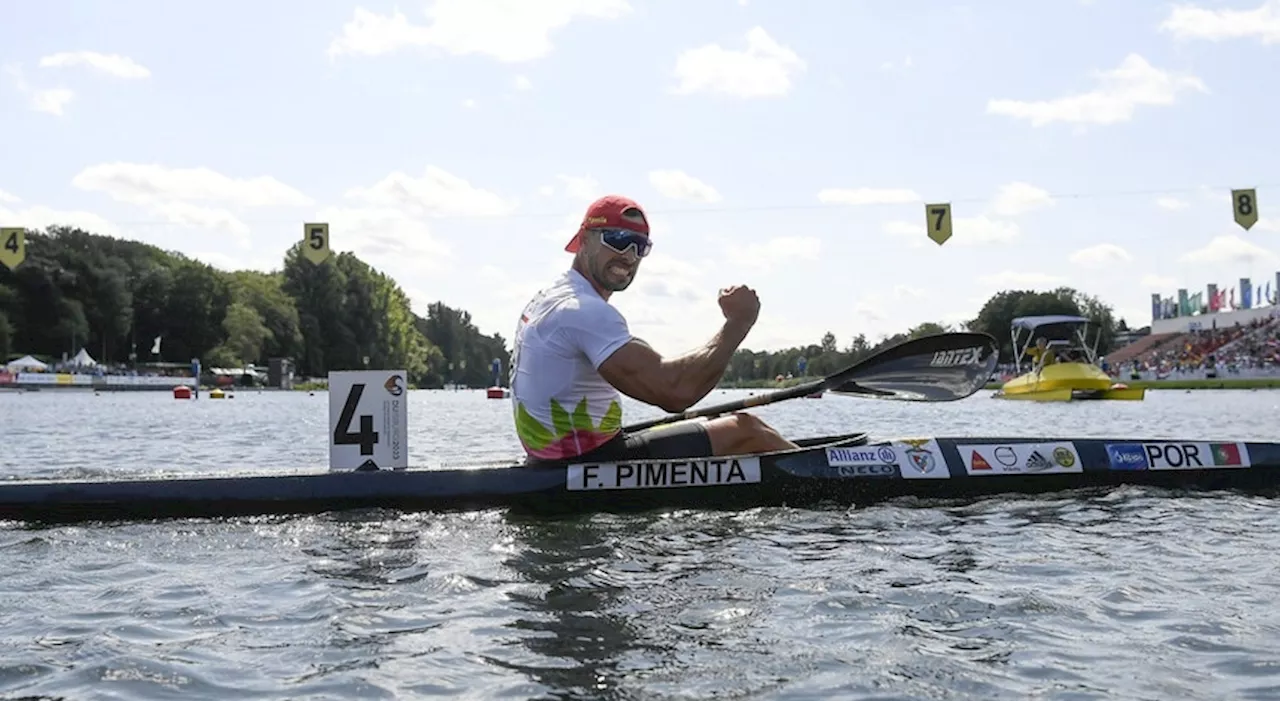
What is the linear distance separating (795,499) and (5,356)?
276 feet

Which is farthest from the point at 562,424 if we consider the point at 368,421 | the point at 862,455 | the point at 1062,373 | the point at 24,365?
the point at 24,365

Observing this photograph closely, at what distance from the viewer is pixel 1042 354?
129 feet

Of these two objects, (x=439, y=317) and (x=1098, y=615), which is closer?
(x=1098, y=615)

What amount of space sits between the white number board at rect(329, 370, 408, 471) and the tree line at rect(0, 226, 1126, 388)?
67.9 meters

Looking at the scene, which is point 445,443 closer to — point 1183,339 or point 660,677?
point 660,677

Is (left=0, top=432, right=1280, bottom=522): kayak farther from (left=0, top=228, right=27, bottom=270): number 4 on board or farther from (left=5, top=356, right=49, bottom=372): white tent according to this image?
(left=5, top=356, right=49, bottom=372): white tent

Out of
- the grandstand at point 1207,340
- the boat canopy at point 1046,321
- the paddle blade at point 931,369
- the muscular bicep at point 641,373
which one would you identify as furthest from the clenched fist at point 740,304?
the grandstand at point 1207,340

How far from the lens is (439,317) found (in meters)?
170

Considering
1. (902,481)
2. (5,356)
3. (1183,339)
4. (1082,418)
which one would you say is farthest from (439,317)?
(902,481)

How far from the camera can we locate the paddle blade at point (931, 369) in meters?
8.12

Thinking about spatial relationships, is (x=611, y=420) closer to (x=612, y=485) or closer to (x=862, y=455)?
(x=612, y=485)

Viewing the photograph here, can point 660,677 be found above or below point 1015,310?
below

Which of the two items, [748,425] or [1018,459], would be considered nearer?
[748,425]

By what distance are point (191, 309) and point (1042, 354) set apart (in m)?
77.2
